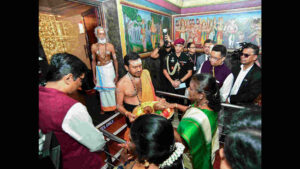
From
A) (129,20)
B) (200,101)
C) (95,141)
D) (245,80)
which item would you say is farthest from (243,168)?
(129,20)

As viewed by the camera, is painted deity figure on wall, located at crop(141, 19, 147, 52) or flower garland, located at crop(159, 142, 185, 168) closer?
flower garland, located at crop(159, 142, 185, 168)

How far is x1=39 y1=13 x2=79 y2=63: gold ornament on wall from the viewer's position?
14.8 ft

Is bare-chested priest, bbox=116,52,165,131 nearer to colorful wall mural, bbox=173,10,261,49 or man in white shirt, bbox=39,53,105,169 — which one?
man in white shirt, bbox=39,53,105,169

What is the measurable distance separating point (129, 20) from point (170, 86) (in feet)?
8.85

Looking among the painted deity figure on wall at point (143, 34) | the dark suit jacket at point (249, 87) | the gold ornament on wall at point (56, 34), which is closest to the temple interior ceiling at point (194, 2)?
the painted deity figure on wall at point (143, 34)

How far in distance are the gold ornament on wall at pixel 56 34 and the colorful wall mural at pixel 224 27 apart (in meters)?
5.21

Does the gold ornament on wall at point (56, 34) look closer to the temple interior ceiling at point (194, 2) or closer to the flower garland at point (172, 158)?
the flower garland at point (172, 158)

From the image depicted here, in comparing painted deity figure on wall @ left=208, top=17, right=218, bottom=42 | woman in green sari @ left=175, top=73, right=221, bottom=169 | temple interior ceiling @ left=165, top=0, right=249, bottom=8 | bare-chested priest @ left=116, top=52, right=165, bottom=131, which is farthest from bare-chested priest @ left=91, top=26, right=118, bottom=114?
temple interior ceiling @ left=165, top=0, right=249, bottom=8

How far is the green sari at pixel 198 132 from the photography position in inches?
60.1

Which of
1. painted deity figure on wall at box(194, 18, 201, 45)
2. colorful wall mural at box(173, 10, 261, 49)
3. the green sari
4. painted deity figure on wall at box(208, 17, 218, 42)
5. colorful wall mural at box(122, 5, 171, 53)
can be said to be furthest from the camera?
painted deity figure on wall at box(194, 18, 201, 45)

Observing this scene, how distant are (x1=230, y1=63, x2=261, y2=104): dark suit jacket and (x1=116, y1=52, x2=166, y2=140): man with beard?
1824mm

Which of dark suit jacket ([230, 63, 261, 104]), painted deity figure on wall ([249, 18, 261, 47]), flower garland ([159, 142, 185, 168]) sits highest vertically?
painted deity figure on wall ([249, 18, 261, 47])

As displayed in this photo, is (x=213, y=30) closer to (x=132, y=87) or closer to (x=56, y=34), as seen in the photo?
(x=132, y=87)

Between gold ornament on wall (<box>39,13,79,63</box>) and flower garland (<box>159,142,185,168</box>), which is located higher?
gold ornament on wall (<box>39,13,79,63</box>)
